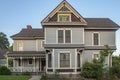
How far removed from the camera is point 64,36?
35.0 meters

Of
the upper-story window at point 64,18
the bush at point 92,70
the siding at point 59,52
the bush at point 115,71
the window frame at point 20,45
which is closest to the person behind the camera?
the bush at point 92,70

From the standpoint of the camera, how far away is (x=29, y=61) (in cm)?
4566

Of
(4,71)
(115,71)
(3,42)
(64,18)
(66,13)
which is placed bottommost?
(4,71)

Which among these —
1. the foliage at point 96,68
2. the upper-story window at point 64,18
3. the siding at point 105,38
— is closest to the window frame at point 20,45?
the upper-story window at point 64,18

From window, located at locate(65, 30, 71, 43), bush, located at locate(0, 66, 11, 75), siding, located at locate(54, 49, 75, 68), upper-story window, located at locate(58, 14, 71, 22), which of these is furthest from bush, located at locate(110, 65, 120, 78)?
bush, located at locate(0, 66, 11, 75)

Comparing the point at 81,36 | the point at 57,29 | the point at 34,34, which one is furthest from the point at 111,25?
the point at 34,34

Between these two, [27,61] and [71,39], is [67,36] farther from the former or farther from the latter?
[27,61]

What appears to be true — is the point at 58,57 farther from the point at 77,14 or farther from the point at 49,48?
the point at 77,14

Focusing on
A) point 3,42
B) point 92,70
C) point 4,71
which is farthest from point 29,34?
point 3,42

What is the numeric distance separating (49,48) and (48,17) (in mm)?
3899

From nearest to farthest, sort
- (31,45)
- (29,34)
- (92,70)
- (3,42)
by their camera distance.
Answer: (92,70), (31,45), (29,34), (3,42)

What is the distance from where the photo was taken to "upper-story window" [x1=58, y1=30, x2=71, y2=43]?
34.8 m

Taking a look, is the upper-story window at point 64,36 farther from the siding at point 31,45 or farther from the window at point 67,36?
the siding at point 31,45

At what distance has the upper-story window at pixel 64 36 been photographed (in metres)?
34.8
